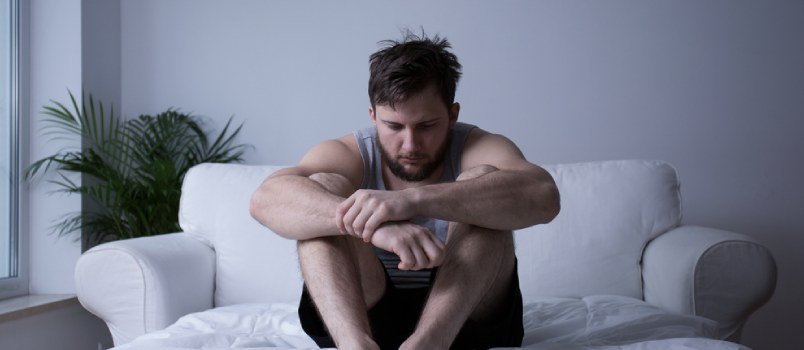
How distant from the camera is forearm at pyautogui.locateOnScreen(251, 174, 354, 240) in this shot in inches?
52.9

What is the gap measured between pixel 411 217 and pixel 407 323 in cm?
28

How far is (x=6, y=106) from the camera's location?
2.69m

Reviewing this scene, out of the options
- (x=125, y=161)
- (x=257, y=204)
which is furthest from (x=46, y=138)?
(x=257, y=204)

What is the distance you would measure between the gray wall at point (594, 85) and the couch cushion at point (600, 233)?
514mm

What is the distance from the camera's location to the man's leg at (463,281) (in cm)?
121

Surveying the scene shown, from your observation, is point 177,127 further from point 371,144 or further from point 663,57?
point 663,57

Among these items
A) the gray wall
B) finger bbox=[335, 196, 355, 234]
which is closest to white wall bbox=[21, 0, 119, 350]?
the gray wall

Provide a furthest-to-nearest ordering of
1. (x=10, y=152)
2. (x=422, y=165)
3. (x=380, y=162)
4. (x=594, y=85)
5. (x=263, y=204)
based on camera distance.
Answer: (x=594, y=85)
(x=10, y=152)
(x=380, y=162)
(x=422, y=165)
(x=263, y=204)

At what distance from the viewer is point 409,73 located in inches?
63.6

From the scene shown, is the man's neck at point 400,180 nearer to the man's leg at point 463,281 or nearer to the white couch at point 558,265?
the man's leg at point 463,281

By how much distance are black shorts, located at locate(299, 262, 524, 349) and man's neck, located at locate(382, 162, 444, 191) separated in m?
0.32

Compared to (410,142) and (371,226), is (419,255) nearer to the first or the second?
(371,226)

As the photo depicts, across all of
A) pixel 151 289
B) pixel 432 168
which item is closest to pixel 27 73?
pixel 151 289

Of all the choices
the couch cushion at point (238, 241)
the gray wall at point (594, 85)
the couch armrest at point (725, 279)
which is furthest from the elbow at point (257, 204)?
the gray wall at point (594, 85)
